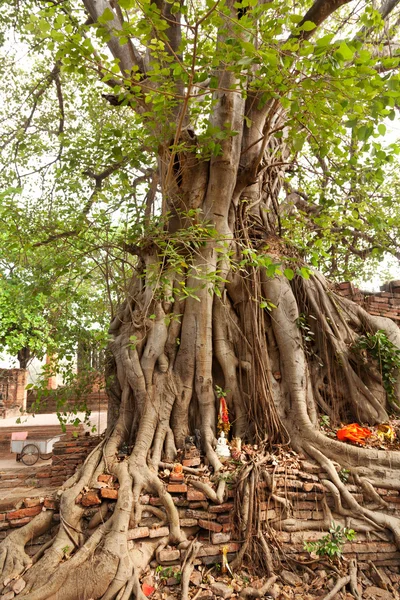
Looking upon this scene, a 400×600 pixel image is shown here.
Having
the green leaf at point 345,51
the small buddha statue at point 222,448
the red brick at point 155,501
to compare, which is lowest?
the red brick at point 155,501

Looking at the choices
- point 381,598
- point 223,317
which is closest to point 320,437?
point 381,598

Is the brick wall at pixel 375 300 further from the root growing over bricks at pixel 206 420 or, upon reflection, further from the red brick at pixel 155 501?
the red brick at pixel 155 501

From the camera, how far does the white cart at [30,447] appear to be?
A: 735 centimetres

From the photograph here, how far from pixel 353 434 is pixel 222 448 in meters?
1.21

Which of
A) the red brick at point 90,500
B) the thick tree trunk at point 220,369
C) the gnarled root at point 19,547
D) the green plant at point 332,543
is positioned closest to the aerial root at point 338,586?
the green plant at point 332,543

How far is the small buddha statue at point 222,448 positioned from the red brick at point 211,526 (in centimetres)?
63

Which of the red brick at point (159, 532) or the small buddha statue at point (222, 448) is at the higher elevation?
the small buddha statue at point (222, 448)

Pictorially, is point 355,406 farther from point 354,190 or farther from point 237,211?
point 354,190

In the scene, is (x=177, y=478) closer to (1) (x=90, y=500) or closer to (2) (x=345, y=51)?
(1) (x=90, y=500)

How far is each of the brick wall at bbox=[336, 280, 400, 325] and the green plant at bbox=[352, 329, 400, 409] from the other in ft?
3.46

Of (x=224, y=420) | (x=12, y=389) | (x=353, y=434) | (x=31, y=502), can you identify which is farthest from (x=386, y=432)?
(x=12, y=389)

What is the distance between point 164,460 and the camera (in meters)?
3.71

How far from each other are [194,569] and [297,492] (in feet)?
3.22

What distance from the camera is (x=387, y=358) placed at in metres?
4.53
